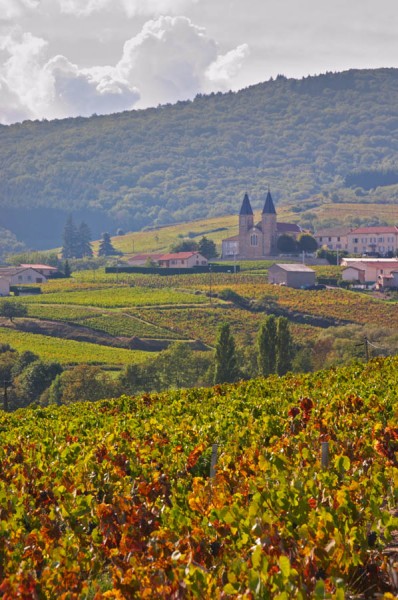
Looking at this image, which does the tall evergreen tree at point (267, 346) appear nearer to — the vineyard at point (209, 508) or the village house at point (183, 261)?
the vineyard at point (209, 508)

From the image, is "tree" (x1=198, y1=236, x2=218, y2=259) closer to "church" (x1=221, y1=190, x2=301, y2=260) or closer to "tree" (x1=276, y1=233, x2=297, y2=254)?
"church" (x1=221, y1=190, x2=301, y2=260)

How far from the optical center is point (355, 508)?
10.9 metres

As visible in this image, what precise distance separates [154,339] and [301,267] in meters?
41.7

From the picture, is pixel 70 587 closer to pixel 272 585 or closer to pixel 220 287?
pixel 272 585

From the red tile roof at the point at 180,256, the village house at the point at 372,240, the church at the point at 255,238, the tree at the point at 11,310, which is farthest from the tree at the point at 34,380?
the village house at the point at 372,240

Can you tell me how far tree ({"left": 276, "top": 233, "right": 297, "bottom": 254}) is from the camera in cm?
17362

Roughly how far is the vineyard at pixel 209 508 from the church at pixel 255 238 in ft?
505

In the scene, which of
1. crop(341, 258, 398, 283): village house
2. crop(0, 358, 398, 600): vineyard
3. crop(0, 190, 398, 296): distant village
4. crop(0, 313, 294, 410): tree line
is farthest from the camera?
crop(341, 258, 398, 283): village house

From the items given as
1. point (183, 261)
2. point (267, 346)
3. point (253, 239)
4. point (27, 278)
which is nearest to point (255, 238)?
point (253, 239)

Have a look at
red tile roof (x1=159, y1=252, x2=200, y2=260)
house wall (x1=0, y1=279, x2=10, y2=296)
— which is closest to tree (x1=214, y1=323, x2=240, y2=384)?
house wall (x1=0, y1=279, x2=10, y2=296)

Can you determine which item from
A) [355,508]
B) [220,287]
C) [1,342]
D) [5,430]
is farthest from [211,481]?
[220,287]

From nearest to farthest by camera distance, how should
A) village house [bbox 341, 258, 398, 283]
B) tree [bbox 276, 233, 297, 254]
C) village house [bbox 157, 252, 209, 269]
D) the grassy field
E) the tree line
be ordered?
the tree line, the grassy field, village house [bbox 341, 258, 398, 283], village house [bbox 157, 252, 209, 269], tree [bbox 276, 233, 297, 254]

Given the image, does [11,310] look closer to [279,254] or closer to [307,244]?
[279,254]

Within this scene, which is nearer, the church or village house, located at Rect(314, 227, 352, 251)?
the church
